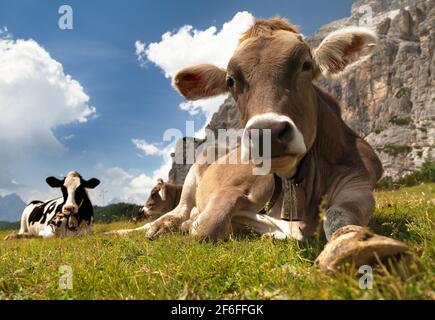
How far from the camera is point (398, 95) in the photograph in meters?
156

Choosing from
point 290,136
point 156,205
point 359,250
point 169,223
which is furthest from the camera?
point 156,205

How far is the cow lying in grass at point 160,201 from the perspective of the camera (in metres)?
19.6

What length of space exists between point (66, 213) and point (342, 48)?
9668 millimetres

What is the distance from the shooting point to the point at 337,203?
4711mm

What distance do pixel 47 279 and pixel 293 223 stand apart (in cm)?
313

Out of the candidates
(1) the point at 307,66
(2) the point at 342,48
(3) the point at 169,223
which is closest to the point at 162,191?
(3) the point at 169,223

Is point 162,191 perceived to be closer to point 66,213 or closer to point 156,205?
point 156,205

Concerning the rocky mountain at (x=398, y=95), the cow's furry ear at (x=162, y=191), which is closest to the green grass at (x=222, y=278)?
the cow's furry ear at (x=162, y=191)

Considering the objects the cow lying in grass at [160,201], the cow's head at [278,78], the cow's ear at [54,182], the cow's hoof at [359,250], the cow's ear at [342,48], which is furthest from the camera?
the cow lying in grass at [160,201]

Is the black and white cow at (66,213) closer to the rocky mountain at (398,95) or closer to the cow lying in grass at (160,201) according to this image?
the cow lying in grass at (160,201)

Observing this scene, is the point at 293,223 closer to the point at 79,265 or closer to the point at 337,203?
the point at 337,203

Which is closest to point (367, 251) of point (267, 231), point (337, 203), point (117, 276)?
point (117, 276)

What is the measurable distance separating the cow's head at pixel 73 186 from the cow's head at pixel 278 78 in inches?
380

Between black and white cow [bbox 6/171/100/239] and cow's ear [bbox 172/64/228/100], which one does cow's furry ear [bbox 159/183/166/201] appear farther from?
cow's ear [bbox 172/64/228/100]
